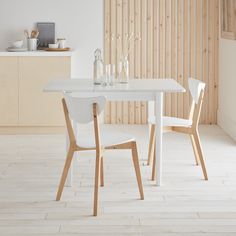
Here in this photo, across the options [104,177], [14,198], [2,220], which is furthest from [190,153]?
[2,220]

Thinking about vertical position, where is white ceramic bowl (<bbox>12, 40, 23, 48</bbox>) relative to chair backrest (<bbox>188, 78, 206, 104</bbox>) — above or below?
above

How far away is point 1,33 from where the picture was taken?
823 cm

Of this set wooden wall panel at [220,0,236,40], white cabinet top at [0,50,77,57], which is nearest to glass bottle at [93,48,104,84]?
white cabinet top at [0,50,77,57]

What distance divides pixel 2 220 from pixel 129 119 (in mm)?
4312

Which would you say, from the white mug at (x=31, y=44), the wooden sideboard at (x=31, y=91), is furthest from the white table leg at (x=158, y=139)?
the white mug at (x=31, y=44)

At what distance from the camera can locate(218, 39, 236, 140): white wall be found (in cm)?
746

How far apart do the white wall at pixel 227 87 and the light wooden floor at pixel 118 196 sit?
70cm

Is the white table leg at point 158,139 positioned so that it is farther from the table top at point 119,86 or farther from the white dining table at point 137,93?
the table top at point 119,86

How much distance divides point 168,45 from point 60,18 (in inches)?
55.0

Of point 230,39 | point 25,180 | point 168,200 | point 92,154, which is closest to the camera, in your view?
point 168,200

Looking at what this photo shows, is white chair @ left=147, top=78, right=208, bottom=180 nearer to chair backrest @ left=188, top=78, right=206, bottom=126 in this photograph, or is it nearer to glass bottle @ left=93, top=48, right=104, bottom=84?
chair backrest @ left=188, top=78, right=206, bottom=126

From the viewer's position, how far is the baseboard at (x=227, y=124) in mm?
7473

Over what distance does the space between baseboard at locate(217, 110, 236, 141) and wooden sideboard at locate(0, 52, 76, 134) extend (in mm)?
1922

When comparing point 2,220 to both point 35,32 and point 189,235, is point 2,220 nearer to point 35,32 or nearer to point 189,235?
point 189,235
